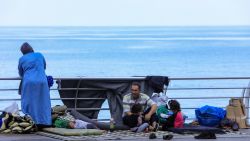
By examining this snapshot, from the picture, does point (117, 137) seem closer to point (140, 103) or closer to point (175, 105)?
point (140, 103)

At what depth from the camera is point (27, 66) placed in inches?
614

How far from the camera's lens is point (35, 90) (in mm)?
15508

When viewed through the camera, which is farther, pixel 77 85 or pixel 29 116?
pixel 77 85

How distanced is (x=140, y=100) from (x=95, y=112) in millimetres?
1171

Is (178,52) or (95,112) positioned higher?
(178,52)

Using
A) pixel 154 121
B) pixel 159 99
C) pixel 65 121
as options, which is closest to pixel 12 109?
pixel 65 121

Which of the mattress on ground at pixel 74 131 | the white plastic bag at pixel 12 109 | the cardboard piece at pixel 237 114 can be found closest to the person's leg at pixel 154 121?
the mattress on ground at pixel 74 131

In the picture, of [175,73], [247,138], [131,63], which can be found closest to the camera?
[247,138]

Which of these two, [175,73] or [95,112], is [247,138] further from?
[175,73]

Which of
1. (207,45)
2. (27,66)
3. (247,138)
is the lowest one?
(247,138)

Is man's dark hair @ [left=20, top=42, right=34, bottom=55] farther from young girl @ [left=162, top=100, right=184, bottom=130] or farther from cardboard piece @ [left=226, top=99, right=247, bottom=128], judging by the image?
cardboard piece @ [left=226, top=99, right=247, bottom=128]

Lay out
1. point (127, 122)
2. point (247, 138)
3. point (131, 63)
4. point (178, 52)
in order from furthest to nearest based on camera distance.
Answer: point (178, 52)
point (131, 63)
point (127, 122)
point (247, 138)

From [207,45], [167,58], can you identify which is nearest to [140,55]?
[167,58]

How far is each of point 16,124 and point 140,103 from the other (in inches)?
88.8
